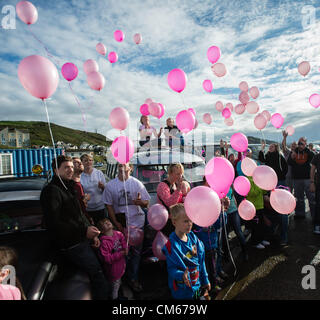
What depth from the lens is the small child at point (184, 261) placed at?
206cm

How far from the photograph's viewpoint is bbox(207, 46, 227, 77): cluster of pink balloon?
Result: 4.86 metres

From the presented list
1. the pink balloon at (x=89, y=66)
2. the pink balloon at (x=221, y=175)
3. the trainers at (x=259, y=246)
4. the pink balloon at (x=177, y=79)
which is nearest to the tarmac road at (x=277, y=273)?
the trainers at (x=259, y=246)

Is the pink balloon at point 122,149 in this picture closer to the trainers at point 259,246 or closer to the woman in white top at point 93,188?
the woman in white top at point 93,188

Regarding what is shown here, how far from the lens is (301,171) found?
5.15m

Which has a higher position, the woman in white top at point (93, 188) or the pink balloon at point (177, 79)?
the pink balloon at point (177, 79)

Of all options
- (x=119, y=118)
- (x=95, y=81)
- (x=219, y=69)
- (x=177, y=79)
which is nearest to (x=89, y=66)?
(x=95, y=81)

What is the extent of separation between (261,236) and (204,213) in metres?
2.47

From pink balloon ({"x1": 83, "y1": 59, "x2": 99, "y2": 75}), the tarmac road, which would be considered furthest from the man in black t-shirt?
pink balloon ({"x1": 83, "y1": 59, "x2": 99, "y2": 75})

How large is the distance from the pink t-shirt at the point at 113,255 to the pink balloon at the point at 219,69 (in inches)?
167

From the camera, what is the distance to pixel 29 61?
7.05 feet

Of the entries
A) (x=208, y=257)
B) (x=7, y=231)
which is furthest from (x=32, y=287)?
(x=208, y=257)

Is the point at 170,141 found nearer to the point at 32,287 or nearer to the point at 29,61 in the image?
the point at 29,61

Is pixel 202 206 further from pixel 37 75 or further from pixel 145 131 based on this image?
pixel 145 131
